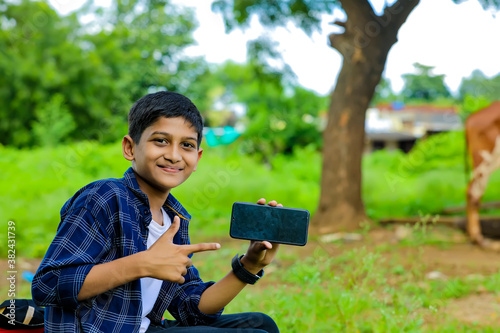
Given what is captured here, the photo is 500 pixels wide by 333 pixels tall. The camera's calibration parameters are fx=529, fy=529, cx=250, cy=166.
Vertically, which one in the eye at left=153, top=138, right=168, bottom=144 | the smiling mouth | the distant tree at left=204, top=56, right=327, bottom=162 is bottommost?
the smiling mouth

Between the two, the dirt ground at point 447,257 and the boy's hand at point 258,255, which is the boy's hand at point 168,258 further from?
the dirt ground at point 447,257

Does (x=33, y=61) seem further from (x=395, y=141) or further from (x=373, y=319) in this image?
(x=395, y=141)

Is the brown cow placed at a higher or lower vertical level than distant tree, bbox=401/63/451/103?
lower

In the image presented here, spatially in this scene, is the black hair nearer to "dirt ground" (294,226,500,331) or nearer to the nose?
the nose

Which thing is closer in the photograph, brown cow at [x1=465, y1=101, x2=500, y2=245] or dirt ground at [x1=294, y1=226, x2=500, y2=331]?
dirt ground at [x1=294, y1=226, x2=500, y2=331]

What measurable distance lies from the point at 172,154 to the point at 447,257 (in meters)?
4.91

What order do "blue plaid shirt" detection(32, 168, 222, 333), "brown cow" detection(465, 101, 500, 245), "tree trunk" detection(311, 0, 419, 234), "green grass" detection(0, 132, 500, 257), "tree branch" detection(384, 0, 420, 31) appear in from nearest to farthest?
"blue plaid shirt" detection(32, 168, 222, 333)
"brown cow" detection(465, 101, 500, 245)
"tree branch" detection(384, 0, 420, 31)
"tree trunk" detection(311, 0, 419, 234)
"green grass" detection(0, 132, 500, 257)

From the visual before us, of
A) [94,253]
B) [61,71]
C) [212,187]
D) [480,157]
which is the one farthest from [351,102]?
[61,71]

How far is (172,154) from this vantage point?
162 centimetres

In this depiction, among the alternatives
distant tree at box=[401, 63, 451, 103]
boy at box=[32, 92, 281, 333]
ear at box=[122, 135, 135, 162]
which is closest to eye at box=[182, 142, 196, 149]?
boy at box=[32, 92, 281, 333]

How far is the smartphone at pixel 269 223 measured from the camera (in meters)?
1.61

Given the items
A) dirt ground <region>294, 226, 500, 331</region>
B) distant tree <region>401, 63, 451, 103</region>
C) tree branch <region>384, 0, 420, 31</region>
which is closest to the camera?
dirt ground <region>294, 226, 500, 331</region>

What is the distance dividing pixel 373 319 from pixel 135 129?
1.97 metres

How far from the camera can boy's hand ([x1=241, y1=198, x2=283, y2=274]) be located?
169 cm
